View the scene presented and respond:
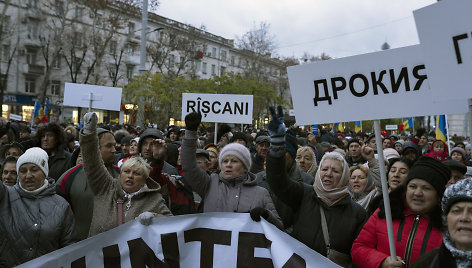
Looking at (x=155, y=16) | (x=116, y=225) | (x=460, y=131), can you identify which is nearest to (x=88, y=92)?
(x=116, y=225)

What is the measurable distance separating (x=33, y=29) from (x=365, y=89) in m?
41.7

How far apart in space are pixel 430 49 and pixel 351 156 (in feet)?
16.5

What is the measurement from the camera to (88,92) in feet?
25.6

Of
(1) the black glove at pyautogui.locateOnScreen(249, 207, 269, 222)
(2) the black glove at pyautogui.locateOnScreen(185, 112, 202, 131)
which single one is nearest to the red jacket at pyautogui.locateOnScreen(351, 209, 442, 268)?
(1) the black glove at pyautogui.locateOnScreen(249, 207, 269, 222)

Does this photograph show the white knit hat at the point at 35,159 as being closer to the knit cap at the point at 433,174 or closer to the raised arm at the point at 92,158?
the raised arm at the point at 92,158

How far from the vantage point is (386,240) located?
2.78 metres

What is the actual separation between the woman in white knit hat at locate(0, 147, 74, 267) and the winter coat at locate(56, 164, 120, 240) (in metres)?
0.34

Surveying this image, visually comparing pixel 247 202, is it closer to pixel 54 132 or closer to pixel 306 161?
pixel 306 161

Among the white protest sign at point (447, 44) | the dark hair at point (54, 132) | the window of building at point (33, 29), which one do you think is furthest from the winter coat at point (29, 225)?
the window of building at point (33, 29)

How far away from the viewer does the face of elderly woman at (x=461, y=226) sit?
2.19m

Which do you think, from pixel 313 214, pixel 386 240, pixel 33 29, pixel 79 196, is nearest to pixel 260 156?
pixel 79 196

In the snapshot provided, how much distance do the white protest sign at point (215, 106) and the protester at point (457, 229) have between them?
17.6 feet

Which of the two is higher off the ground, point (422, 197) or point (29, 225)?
point (422, 197)

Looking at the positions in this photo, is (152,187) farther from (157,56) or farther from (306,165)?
(157,56)
